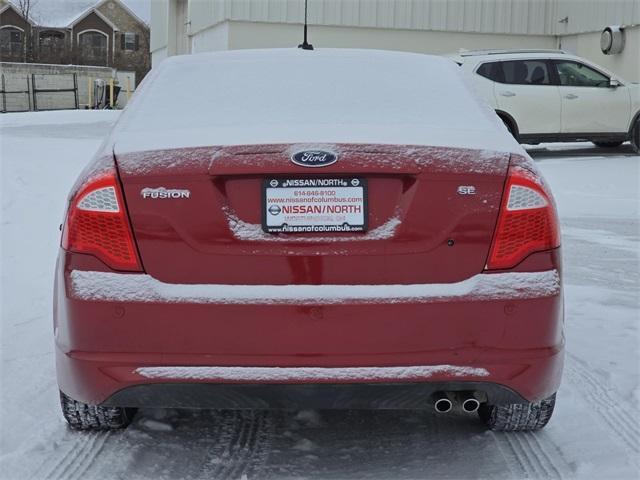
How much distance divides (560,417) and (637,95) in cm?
1265

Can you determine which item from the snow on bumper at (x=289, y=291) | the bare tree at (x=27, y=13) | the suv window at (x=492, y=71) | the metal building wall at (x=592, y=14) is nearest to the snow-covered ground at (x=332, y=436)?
the snow on bumper at (x=289, y=291)

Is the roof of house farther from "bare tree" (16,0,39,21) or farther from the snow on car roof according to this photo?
the snow on car roof

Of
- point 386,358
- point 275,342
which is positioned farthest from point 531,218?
point 275,342

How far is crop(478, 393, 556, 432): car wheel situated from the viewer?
11.8ft

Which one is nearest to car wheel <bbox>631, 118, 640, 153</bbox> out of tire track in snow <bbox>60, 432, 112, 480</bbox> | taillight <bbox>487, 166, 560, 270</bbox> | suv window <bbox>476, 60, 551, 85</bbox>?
suv window <bbox>476, 60, 551, 85</bbox>

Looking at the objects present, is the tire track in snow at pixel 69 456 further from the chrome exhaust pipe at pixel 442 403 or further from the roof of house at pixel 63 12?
the roof of house at pixel 63 12

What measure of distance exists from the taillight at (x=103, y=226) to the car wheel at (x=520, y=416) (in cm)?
149

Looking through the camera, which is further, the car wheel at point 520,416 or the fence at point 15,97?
the fence at point 15,97

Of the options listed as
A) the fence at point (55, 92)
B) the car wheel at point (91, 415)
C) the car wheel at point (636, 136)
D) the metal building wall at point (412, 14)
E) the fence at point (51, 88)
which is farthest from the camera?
the fence at point (55, 92)

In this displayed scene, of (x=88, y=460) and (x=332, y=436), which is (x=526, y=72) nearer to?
(x=332, y=436)

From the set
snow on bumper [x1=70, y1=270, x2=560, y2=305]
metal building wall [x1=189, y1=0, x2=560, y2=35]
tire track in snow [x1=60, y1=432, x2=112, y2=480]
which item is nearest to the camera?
snow on bumper [x1=70, y1=270, x2=560, y2=305]

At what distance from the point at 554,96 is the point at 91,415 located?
499 inches

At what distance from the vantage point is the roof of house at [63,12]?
70000 millimetres

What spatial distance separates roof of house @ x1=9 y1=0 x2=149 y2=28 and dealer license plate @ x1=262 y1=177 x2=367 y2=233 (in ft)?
232
